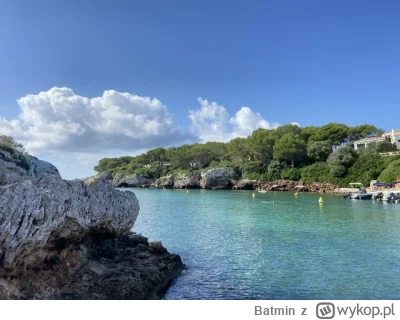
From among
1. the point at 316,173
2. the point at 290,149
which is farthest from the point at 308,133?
the point at 316,173

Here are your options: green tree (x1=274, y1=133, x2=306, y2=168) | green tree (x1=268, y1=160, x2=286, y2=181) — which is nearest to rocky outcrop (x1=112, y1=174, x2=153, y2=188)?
green tree (x1=268, y1=160, x2=286, y2=181)

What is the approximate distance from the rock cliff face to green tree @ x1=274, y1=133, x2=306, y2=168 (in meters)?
66.8

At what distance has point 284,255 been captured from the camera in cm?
1831

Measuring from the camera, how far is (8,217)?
962cm

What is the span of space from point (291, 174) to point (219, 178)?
1767 centimetres

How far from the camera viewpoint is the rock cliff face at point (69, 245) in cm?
995

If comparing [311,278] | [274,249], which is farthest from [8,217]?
[274,249]

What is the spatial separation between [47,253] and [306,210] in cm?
3047

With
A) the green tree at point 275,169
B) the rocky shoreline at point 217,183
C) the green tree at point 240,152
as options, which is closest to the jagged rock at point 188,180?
the rocky shoreline at point 217,183

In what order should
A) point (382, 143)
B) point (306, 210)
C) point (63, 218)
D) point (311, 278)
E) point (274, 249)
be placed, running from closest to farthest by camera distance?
point (63, 218) → point (311, 278) → point (274, 249) → point (306, 210) → point (382, 143)

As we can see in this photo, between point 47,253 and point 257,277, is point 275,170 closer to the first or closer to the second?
point 257,277

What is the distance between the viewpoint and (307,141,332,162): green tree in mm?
78188

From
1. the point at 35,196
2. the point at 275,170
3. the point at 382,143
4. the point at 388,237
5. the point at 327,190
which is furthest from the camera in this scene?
the point at 275,170
